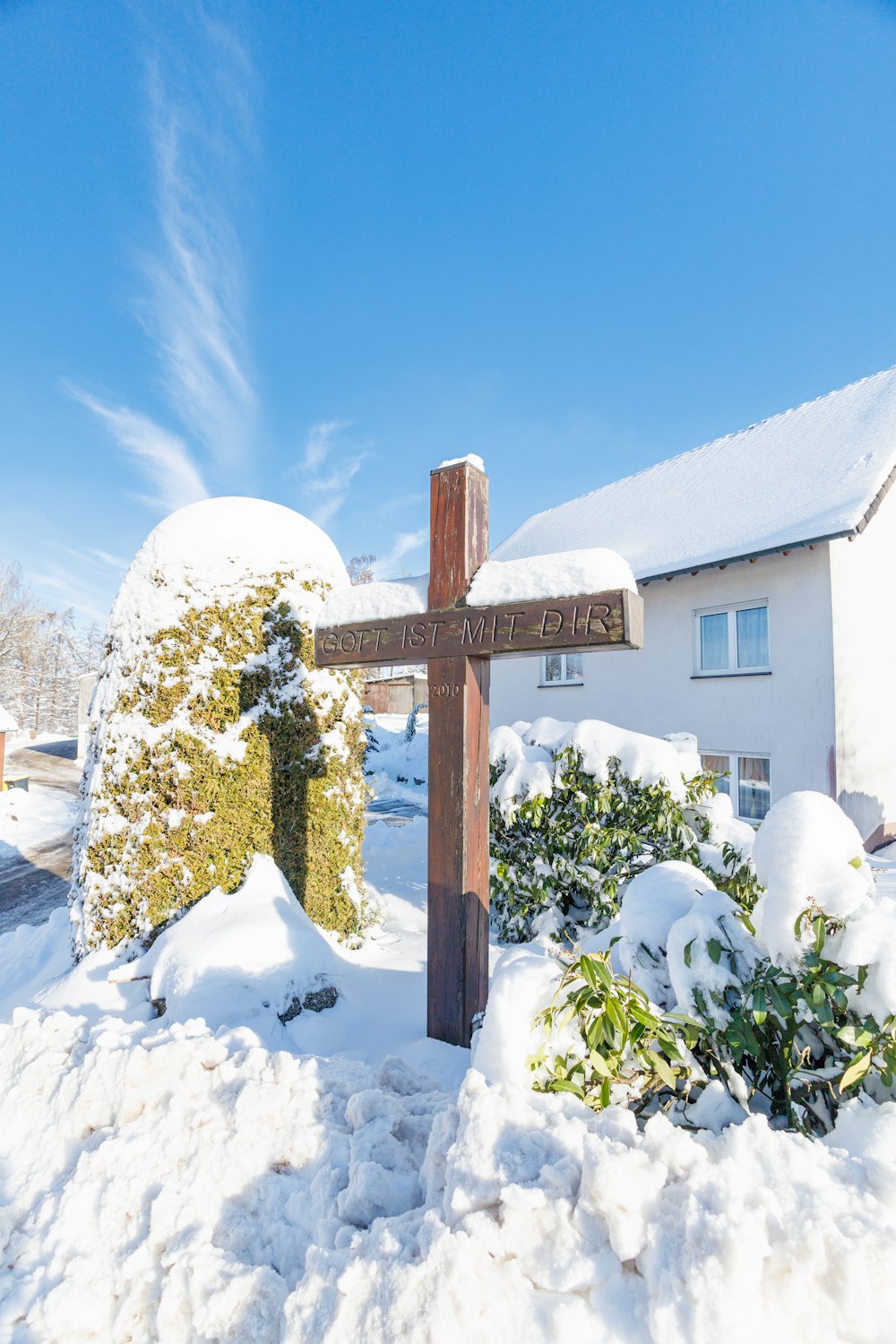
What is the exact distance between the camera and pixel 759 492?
35.9 feet

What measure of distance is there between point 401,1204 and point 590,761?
359 centimetres

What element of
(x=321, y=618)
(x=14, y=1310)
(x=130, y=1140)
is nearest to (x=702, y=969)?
(x=130, y=1140)

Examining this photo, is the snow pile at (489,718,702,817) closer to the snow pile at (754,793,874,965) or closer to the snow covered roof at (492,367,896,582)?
the snow pile at (754,793,874,965)

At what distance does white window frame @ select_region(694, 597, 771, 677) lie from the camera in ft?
31.7

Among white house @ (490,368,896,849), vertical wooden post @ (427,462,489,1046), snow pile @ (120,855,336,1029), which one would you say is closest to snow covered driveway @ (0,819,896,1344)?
vertical wooden post @ (427,462,489,1046)

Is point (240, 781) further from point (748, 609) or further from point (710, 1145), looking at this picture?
point (748, 609)

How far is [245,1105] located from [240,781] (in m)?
2.44

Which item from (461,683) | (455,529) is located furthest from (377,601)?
(461,683)

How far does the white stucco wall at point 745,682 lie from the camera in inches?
352

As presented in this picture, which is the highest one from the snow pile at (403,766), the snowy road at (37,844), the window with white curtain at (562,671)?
the window with white curtain at (562,671)

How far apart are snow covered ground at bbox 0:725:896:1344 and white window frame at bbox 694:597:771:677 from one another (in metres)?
8.66

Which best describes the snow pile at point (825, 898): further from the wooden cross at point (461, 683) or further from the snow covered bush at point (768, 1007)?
the wooden cross at point (461, 683)

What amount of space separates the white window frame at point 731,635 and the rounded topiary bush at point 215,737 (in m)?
7.18

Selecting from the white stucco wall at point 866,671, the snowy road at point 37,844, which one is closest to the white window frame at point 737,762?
the white stucco wall at point 866,671
